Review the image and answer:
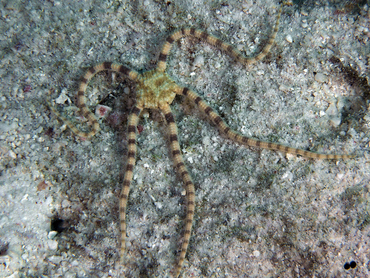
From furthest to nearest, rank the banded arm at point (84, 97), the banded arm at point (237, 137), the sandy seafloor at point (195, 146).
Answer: the banded arm at point (84, 97)
the banded arm at point (237, 137)
the sandy seafloor at point (195, 146)

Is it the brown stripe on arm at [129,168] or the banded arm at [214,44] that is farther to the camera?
the banded arm at [214,44]

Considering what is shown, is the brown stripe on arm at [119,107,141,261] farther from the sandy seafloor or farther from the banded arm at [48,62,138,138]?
the banded arm at [48,62,138,138]

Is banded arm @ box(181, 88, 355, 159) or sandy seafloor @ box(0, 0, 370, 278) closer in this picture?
sandy seafloor @ box(0, 0, 370, 278)

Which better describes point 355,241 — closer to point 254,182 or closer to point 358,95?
point 254,182

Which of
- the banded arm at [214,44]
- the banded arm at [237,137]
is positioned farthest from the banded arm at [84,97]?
the banded arm at [237,137]

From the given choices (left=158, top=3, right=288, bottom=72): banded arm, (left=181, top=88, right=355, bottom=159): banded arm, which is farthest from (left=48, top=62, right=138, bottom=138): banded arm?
(left=181, top=88, right=355, bottom=159): banded arm

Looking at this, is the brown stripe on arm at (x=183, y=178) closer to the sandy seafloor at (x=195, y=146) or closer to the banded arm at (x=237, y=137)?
the sandy seafloor at (x=195, y=146)

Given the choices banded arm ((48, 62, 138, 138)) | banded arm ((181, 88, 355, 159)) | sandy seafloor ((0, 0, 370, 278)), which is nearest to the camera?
sandy seafloor ((0, 0, 370, 278))

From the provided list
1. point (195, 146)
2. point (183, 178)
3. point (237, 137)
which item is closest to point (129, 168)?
point (183, 178)

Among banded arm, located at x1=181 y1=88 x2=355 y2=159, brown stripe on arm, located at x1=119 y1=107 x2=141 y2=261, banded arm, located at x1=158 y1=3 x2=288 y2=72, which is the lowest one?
brown stripe on arm, located at x1=119 y1=107 x2=141 y2=261
